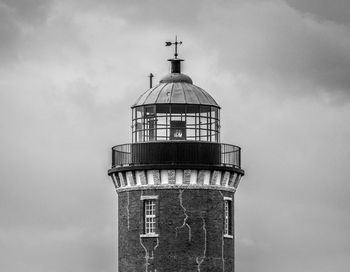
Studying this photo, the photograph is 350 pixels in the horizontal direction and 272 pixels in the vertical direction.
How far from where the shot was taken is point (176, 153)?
6731 centimetres

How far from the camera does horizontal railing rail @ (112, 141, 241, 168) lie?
2650 inches

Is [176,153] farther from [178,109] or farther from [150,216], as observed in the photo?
[150,216]

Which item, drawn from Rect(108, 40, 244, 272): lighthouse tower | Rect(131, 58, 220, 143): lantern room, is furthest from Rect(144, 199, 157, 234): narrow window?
Rect(131, 58, 220, 143): lantern room

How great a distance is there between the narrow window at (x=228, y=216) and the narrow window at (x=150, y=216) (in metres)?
3.36

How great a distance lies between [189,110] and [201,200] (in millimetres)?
4106

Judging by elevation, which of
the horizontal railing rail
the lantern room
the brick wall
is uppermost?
the lantern room

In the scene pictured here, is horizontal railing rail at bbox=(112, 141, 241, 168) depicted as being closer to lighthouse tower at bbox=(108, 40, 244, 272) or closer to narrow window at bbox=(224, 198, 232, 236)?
Result: lighthouse tower at bbox=(108, 40, 244, 272)

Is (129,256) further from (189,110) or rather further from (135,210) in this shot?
(189,110)

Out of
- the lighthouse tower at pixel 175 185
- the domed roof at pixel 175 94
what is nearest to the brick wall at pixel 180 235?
the lighthouse tower at pixel 175 185

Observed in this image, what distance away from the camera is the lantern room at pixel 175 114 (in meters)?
68.1

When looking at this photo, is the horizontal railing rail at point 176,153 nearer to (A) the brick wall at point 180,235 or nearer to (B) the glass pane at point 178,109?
(A) the brick wall at point 180,235

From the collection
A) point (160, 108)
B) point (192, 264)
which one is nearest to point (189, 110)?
point (160, 108)

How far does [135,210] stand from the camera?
67.8 meters

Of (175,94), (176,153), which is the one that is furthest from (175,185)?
(175,94)
